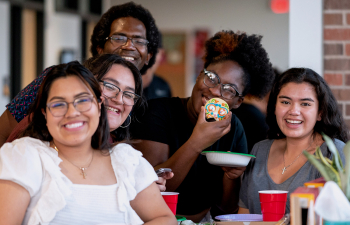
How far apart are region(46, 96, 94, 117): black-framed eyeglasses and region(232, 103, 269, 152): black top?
182 cm

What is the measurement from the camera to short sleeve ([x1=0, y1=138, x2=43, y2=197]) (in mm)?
1441

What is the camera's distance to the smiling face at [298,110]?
215cm

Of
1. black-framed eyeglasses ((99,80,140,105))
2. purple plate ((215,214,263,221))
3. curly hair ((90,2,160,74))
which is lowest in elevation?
purple plate ((215,214,263,221))

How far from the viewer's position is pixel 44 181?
1534 millimetres

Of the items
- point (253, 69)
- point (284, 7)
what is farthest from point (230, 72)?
point (284, 7)

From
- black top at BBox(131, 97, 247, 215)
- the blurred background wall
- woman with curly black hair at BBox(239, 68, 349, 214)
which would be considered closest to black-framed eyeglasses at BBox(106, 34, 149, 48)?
Answer: black top at BBox(131, 97, 247, 215)

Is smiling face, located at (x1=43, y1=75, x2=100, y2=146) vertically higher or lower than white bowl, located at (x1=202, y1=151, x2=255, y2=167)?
higher

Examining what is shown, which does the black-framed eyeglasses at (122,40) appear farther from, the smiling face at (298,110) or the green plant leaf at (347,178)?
the green plant leaf at (347,178)

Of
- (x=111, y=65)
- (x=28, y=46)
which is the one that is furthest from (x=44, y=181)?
(x=28, y=46)

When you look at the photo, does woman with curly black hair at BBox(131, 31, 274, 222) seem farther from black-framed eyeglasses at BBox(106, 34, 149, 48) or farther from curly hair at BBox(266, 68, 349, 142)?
black-framed eyeglasses at BBox(106, 34, 149, 48)

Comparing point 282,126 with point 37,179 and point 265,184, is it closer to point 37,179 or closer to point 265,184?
point 265,184

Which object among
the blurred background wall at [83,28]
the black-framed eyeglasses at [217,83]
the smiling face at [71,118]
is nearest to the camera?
the smiling face at [71,118]

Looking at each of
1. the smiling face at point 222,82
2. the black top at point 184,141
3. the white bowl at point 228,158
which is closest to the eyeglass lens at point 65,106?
the white bowl at point 228,158

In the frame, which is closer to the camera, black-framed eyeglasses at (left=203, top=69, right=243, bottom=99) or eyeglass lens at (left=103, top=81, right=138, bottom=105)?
eyeglass lens at (left=103, top=81, right=138, bottom=105)
